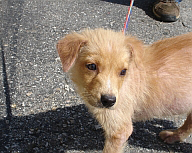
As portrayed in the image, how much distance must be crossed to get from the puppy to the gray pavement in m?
0.72

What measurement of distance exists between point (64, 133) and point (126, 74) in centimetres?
145

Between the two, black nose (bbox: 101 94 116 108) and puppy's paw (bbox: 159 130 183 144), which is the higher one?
black nose (bbox: 101 94 116 108)

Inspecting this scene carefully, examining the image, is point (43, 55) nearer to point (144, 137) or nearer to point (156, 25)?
point (144, 137)

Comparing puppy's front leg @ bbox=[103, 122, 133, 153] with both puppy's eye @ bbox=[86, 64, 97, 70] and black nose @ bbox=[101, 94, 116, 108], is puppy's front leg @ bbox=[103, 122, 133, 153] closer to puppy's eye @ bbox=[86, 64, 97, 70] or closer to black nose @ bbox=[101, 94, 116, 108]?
black nose @ bbox=[101, 94, 116, 108]

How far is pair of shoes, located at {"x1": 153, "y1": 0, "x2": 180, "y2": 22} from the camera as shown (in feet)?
19.1

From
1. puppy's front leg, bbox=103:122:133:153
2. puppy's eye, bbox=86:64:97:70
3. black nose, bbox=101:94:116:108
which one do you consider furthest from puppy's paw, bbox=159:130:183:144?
puppy's eye, bbox=86:64:97:70

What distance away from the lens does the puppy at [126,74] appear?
8.20 feet

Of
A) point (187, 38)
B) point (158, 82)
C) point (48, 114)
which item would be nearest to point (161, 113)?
point (158, 82)

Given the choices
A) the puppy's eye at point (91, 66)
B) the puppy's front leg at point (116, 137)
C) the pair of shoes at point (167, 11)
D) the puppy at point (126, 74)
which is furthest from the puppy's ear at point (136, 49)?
the pair of shoes at point (167, 11)

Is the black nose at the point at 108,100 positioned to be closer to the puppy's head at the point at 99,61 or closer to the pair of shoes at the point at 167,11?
the puppy's head at the point at 99,61

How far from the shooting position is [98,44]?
2562 millimetres

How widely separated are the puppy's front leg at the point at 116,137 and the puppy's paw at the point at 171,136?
94cm

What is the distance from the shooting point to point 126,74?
9.01 ft

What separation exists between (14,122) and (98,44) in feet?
6.26
